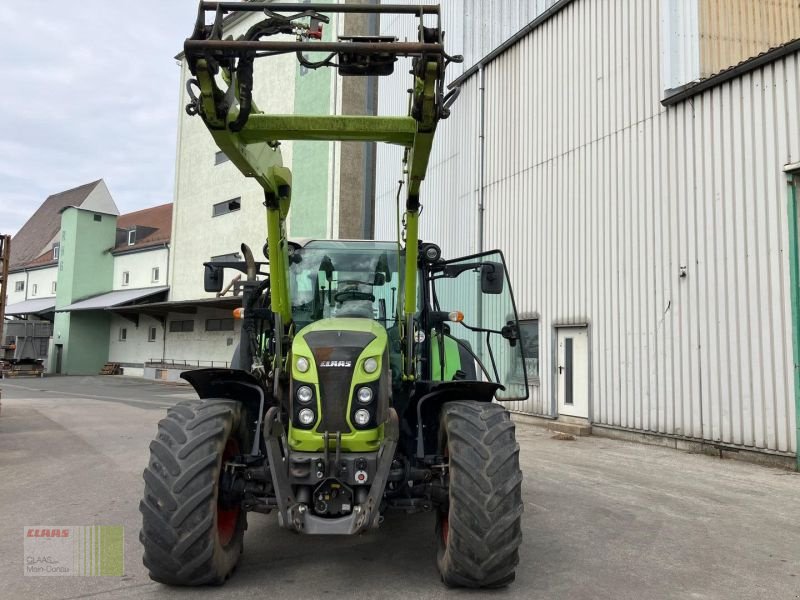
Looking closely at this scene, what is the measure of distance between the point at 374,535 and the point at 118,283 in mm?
31437

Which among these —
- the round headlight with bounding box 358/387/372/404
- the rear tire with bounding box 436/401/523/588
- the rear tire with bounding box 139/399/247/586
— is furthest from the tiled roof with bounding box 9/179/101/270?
the rear tire with bounding box 436/401/523/588

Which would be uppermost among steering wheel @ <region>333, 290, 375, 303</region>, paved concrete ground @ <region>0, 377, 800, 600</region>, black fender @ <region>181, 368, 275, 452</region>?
steering wheel @ <region>333, 290, 375, 303</region>

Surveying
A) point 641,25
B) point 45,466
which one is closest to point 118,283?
point 45,466

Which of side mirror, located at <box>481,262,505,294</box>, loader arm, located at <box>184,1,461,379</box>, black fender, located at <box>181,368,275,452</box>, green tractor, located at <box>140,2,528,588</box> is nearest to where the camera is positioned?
loader arm, located at <box>184,1,461,379</box>

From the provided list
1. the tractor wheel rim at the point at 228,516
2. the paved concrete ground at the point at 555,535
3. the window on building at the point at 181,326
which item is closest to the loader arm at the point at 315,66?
the tractor wheel rim at the point at 228,516

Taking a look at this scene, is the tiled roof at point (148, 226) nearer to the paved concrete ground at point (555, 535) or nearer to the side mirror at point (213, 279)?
the paved concrete ground at point (555, 535)

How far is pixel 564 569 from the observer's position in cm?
423

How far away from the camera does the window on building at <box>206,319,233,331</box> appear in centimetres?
2497

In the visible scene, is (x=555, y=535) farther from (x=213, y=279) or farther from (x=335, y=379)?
(x=213, y=279)

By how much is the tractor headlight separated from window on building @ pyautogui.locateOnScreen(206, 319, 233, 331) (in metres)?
21.9

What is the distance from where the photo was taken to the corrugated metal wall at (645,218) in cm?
830

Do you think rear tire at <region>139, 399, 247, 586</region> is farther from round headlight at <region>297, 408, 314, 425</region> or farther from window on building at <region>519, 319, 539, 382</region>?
window on building at <region>519, 319, 539, 382</region>

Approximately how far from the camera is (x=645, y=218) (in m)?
10.2
